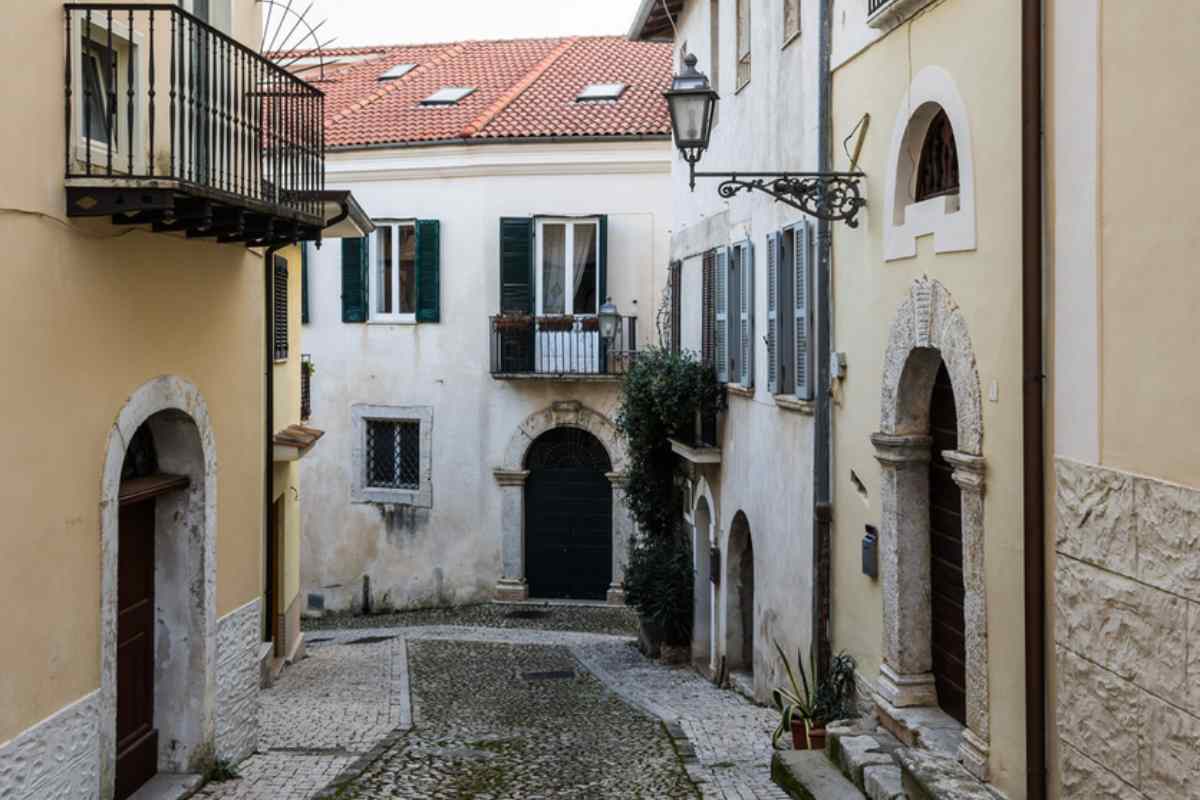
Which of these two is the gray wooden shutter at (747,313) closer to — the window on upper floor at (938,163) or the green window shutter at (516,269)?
the window on upper floor at (938,163)


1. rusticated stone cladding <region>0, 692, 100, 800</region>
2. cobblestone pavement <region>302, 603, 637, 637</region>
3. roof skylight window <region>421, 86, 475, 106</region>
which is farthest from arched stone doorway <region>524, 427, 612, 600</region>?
rusticated stone cladding <region>0, 692, 100, 800</region>

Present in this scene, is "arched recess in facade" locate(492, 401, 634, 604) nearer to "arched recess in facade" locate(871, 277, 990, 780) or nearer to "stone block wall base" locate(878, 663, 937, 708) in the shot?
"arched recess in facade" locate(871, 277, 990, 780)

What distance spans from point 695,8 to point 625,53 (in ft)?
36.2

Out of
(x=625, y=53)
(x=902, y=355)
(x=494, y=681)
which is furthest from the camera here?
(x=625, y=53)

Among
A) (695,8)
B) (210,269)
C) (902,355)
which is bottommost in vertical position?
(902,355)

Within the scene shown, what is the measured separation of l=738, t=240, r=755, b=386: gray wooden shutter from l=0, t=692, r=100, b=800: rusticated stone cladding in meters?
7.78

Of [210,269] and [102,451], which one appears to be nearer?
[102,451]

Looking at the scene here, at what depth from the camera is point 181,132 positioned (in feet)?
26.2

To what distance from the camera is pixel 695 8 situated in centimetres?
1755

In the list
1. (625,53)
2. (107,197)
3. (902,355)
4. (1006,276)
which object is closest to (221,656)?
(107,197)

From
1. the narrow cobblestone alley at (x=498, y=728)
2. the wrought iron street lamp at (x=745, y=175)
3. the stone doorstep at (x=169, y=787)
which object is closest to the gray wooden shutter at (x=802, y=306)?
the wrought iron street lamp at (x=745, y=175)

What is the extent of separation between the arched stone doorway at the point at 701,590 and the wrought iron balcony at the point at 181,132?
845 centimetres

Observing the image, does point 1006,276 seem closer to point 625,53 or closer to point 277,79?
point 277,79

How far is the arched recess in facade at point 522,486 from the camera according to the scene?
24469mm
